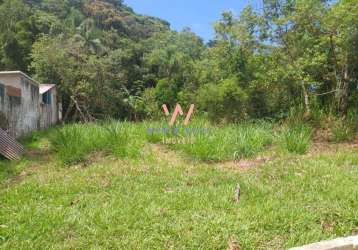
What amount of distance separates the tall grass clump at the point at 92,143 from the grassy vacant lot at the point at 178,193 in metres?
0.02

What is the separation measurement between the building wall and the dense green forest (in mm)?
4691

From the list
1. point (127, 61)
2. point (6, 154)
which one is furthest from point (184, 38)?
point (6, 154)

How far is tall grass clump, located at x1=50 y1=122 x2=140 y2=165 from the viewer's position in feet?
21.2

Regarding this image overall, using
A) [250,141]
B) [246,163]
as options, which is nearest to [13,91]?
[250,141]

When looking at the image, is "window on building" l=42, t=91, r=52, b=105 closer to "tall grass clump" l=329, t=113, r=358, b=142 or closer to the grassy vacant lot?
the grassy vacant lot

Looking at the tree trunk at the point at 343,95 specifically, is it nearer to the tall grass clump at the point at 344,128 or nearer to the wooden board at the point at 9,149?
the tall grass clump at the point at 344,128

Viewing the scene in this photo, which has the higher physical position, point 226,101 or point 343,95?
point 343,95

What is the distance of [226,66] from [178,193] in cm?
1010

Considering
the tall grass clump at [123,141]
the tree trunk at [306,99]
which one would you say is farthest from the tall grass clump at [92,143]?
the tree trunk at [306,99]

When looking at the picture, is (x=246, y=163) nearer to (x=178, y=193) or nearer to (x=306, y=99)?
(x=178, y=193)

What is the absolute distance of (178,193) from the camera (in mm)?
4375

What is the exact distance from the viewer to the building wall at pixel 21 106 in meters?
8.91

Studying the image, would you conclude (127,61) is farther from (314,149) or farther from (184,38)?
(314,149)

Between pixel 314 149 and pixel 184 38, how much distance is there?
24.8 m
